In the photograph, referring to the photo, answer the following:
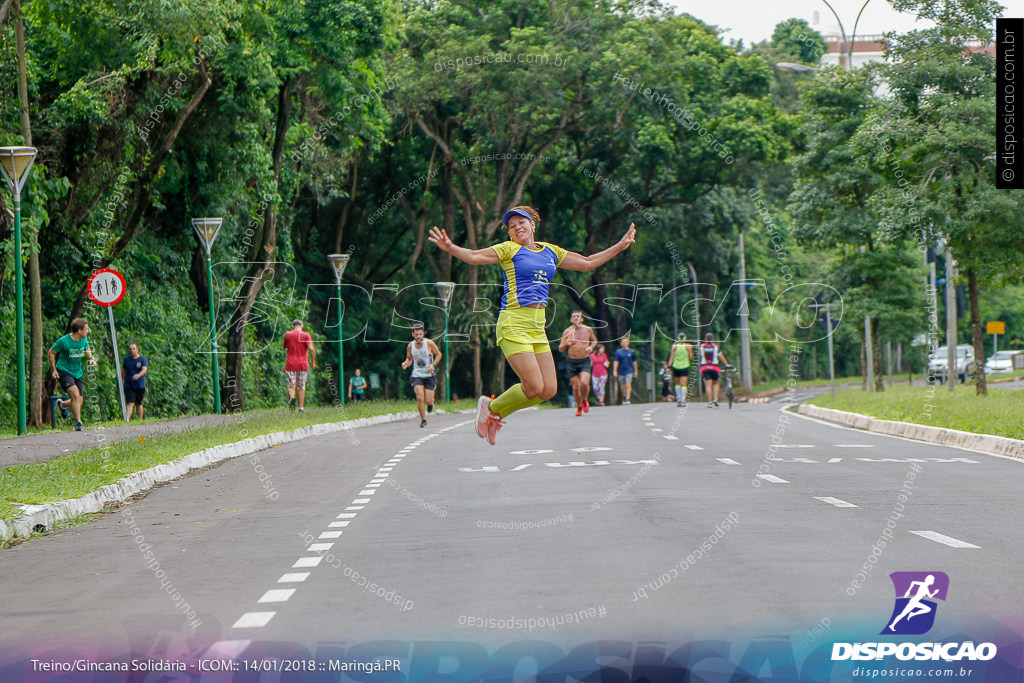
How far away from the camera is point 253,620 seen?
6520 millimetres

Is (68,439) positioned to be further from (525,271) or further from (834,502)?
(834,502)

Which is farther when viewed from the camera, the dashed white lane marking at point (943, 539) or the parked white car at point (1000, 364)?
the parked white car at point (1000, 364)

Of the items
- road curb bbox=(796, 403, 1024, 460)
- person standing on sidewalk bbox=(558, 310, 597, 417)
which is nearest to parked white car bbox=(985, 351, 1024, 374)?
road curb bbox=(796, 403, 1024, 460)

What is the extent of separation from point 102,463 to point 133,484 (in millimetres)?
1247

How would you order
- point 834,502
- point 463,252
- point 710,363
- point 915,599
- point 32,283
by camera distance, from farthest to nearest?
point 710,363 → point 32,283 → point 463,252 → point 834,502 → point 915,599

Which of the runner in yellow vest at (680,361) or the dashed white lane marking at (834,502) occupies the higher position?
the runner in yellow vest at (680,361)

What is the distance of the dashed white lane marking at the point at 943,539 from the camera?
8.24 meters

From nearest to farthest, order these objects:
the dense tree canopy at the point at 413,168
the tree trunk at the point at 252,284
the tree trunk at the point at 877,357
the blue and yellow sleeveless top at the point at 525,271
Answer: the blue and yellow sleeveless top at the point at 525,271 → the dense tree canopy at the point at 413,168 → the tree trunk at the point at 252,284 → the tree trunk at the point at 877,357

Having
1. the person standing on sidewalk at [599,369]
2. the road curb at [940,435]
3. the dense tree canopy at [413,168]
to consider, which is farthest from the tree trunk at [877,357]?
the road curb at [940,435]

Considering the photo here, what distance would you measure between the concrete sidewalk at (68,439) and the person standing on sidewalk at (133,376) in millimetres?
1295

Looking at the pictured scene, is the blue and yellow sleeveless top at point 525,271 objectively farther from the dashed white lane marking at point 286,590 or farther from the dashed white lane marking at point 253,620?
the dashed white lane marking at point 253,620

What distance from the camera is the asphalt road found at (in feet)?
20.5

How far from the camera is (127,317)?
103 feet

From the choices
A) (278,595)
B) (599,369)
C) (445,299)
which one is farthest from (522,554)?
(445,299)
